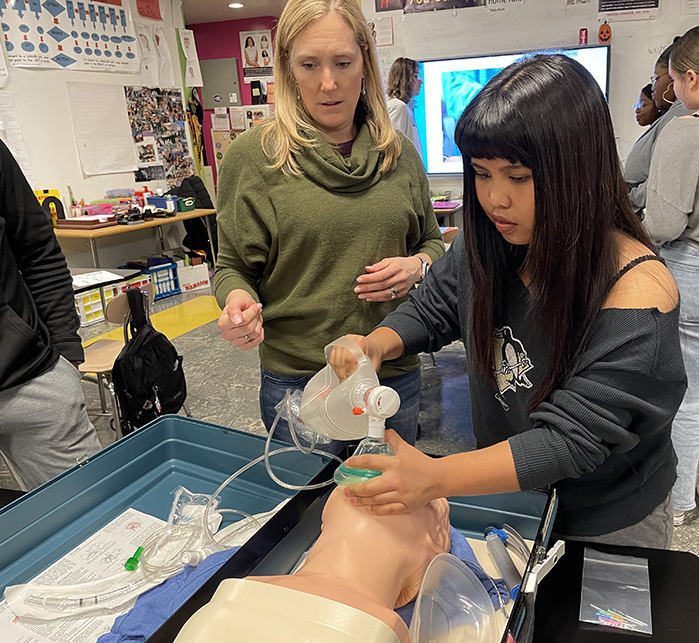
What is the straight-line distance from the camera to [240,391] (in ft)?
10.8

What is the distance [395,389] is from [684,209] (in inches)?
44.3

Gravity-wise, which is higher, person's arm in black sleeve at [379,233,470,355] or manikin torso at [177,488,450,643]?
person's arm in black sleeve at [379,233,470,355]

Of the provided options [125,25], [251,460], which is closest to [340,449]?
[251,460]

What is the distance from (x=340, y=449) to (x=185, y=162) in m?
5.65

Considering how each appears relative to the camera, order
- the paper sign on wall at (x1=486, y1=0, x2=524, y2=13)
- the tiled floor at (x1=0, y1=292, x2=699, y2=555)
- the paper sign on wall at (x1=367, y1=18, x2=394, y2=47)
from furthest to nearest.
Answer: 1. the paper sign on wall at (x1=367, y1=18, x2=394, y2=47)
2. the paper sign on wall at (x1=486, y1=0, x2=524, y2=13)
3. the tiled floor at (x1=0, y1=292, x2=699, y2=555)

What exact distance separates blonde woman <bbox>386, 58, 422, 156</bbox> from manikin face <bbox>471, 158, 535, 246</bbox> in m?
3.03

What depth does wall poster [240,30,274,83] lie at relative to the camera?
25.4ft

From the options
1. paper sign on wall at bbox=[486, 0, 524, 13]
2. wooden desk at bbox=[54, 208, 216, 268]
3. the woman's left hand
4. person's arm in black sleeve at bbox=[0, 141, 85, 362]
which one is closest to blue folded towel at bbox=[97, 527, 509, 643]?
the woman's left hand

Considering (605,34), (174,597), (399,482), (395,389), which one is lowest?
(174,597)

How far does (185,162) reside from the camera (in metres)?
6.20

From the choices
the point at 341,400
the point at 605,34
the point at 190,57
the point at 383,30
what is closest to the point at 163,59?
the point at 190,57

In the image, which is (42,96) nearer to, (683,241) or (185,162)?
(185,162)

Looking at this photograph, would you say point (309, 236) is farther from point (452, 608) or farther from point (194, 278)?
point (194, 278)

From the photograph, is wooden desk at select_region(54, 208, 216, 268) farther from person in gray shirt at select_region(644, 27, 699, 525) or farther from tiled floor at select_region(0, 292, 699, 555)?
person in gray shirt at select_region(644, 27, 699, 525)
